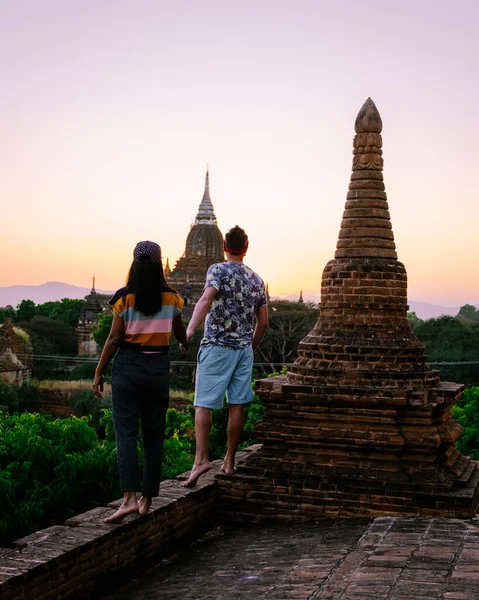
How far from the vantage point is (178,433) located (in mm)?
26188

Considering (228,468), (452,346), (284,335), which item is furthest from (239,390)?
(284,335)

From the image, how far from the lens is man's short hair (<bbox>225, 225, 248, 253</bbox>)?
6.70m

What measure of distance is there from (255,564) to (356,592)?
1399 mm

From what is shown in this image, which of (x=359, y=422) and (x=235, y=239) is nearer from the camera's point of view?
(x=235, y=239)

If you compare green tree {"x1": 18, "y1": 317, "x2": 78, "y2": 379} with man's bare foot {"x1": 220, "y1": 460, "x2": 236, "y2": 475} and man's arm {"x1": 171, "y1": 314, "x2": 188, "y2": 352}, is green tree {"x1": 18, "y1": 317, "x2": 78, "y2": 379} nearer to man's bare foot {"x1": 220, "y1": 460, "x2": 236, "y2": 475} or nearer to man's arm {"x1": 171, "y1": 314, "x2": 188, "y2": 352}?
man's bare foot {"x1": 220, "y1": 460, "x2": 236, "y2": 475}

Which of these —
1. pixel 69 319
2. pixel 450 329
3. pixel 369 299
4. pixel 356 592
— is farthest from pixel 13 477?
pixel 69 319

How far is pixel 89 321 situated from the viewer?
236 feet

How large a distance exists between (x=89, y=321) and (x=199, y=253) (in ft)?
37.4

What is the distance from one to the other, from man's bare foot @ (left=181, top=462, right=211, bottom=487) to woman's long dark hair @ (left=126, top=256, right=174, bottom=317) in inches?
69.3

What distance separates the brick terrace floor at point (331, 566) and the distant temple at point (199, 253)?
6226 cm

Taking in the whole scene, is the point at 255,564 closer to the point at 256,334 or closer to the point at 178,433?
the point at 256,334

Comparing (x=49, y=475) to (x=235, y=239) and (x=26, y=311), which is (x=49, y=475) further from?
(x=26, y=311)

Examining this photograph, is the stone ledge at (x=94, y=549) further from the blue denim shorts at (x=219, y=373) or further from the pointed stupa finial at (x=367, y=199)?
the pointed stupa finial at (x=367, y=199)

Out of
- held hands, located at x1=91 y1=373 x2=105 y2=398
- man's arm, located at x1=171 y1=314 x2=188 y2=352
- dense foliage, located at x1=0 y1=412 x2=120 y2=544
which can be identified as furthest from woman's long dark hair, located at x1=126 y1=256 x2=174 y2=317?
dense foliage, located at x1=0 y1=412 x2=120 y2=544
